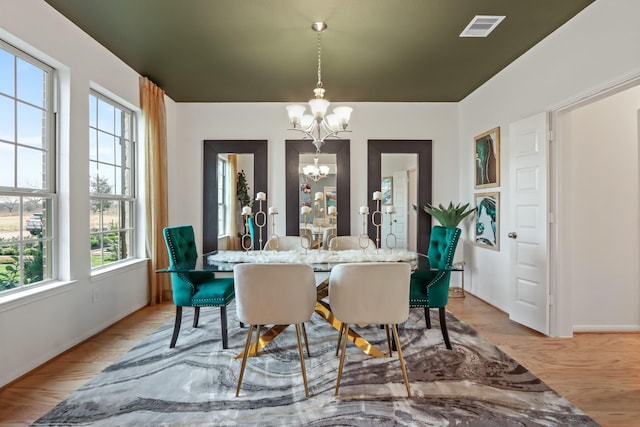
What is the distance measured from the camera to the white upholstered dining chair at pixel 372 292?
7.00 feet

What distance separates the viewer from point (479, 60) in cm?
367

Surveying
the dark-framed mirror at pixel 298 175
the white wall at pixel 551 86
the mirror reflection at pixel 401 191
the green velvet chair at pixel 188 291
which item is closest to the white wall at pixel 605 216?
the white wall at pixel 551 86

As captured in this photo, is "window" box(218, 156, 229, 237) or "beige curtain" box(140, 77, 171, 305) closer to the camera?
"beige curtain" box(140, 77, 171, 305)

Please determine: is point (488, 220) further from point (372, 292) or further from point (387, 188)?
point (372, 292)

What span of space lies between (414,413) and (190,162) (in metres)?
4.36

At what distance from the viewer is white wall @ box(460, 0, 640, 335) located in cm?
249

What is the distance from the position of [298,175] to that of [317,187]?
33 cm

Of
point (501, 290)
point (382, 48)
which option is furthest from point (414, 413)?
point (382, 48)

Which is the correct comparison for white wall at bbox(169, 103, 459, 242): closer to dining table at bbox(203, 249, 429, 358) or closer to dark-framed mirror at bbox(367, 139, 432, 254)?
dark-framed mirror at bbox(367, 139, 432, 254)

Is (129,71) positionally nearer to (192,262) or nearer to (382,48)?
(192,262)

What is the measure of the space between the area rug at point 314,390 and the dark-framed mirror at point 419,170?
2.29m

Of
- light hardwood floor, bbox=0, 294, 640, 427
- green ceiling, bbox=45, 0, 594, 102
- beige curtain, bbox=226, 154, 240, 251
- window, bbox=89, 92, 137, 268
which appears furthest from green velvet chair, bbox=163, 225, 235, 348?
beige curtain, bbox=226, 154, 240, 251

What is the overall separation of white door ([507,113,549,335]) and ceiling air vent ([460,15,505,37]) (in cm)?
95

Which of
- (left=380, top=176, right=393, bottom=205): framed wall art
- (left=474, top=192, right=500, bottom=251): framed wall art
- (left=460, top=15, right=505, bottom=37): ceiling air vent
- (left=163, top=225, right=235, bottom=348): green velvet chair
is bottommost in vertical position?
(left=163, top=225, right=235, bottom=348): green velvet chair
